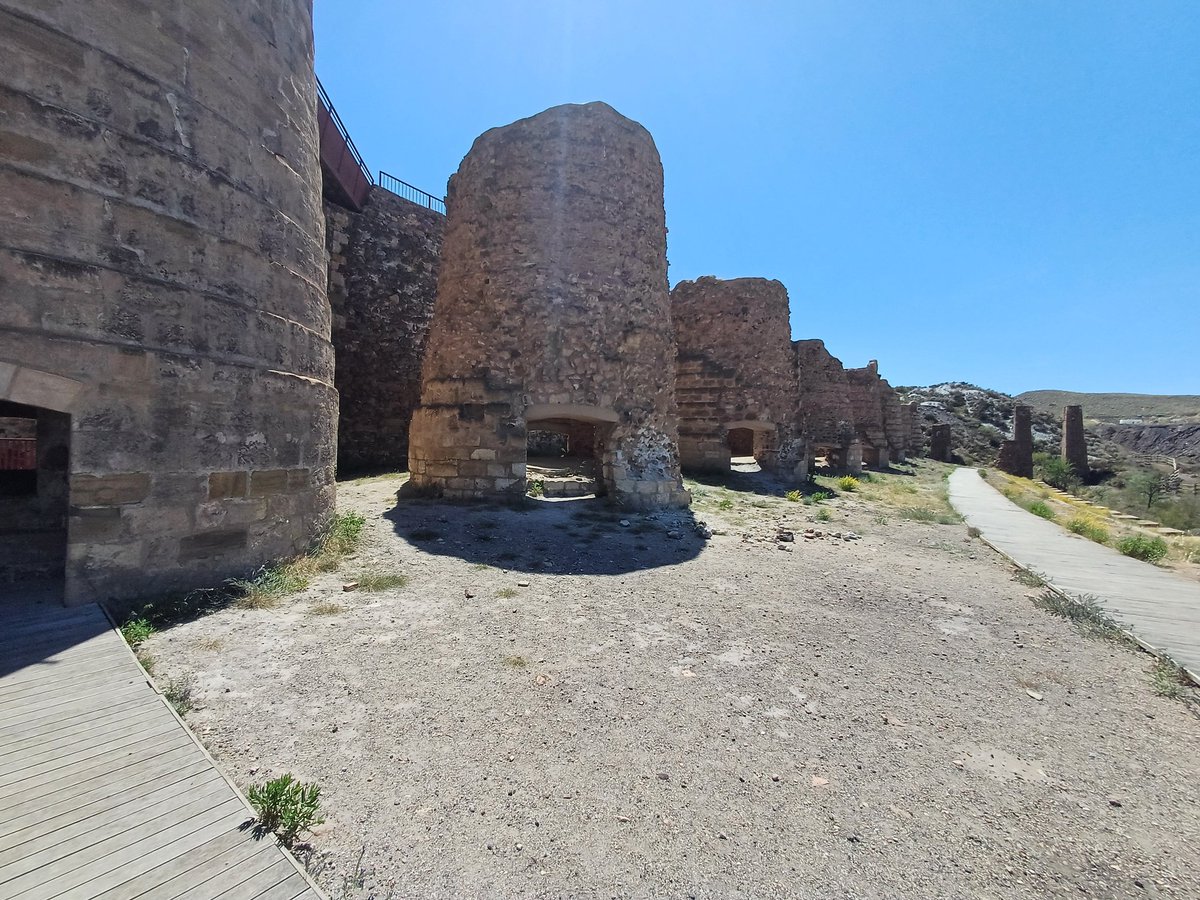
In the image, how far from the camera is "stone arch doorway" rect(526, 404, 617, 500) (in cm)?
921

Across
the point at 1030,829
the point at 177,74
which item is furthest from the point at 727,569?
the point at 177,74

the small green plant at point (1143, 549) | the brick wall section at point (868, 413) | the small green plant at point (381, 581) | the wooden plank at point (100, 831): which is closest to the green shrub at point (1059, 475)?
the brick wall section at point (868, 413)

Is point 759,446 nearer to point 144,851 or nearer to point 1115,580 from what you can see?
point 1115,580

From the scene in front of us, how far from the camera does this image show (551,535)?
7523 millimetres

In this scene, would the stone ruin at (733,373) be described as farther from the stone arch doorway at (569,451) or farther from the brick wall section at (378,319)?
the brick wall section at (378,319)

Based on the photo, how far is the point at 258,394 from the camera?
4793mm

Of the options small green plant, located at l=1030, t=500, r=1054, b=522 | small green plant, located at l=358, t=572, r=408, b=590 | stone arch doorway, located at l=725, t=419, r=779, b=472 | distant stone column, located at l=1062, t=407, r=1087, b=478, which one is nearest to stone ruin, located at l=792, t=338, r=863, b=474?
stone arch doorway, located at l=725, t=419, r=779, b=472

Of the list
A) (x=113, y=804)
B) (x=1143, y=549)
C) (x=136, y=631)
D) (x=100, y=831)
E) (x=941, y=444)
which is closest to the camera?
(x=100, y=831)

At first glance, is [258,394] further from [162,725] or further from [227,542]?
[162,725]

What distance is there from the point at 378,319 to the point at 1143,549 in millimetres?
17859

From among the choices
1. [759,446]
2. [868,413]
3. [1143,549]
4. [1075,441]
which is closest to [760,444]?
[759,446]

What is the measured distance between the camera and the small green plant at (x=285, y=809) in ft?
6.75

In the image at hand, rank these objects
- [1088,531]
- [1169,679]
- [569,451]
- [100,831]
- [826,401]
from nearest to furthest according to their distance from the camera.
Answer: [100,831] → [1169,679] → [1088,531] → [569,451] → [826,401]

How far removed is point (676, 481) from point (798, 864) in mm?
7787
